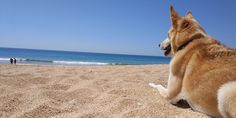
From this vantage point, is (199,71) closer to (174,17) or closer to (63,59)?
(174,17)

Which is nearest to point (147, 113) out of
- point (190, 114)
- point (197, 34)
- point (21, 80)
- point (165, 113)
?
point (165, 113)

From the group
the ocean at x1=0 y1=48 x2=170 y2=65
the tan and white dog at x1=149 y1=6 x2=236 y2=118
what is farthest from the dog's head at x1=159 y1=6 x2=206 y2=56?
the ocean at x1=0 y1=48 x2=170 y2=65

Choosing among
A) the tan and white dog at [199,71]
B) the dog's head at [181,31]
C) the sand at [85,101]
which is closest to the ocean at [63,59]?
the sand at [85,101]

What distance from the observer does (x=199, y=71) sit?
3.35 meters

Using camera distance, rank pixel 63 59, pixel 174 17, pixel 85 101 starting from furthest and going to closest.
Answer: pixel 63 59 → pixel 174 17 → pixel 85 101

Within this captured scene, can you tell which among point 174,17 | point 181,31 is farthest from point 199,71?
Answer: point 174,17

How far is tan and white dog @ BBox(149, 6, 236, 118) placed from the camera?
9.50ft

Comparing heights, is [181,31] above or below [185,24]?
below

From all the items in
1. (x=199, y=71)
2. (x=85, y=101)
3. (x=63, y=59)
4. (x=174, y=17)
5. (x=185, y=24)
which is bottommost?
(x=63, y=59)

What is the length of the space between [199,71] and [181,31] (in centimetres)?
91

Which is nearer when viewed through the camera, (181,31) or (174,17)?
(181,31)

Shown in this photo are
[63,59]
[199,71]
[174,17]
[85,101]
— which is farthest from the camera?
[63,59]

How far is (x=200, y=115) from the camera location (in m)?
3.34

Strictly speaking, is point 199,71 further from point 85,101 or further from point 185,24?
point 85,101
